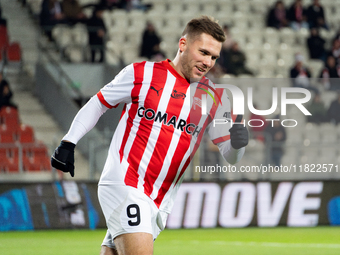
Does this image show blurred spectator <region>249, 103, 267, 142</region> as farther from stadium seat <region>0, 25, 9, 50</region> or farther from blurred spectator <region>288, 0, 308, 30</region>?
stadium seat <region>0, 25, 9, 50</region>

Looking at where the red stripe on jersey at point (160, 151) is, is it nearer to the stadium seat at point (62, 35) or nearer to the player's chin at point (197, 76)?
the player's chin at point (197, 76)

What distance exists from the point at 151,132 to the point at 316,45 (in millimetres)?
11990

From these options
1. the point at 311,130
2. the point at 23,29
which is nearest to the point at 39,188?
the point at 311,130

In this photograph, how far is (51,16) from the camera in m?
13.5

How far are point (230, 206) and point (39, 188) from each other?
3251mm

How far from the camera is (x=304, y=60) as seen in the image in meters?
15.3

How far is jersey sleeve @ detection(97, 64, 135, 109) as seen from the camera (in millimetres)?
3695

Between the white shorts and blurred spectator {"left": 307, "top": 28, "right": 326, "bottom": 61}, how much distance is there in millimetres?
11999

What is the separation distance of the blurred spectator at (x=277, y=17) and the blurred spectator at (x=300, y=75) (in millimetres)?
1399

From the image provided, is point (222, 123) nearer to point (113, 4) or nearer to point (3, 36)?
point (3, 36)

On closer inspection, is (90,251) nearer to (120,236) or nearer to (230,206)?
(230,206)

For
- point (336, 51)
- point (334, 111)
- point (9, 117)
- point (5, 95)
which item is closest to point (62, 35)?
point (5, 95)

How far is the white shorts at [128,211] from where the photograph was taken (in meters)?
3.48

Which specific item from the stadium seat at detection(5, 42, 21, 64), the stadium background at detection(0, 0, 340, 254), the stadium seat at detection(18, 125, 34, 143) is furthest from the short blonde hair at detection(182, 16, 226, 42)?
the stadium seat at detection(5, 42, 21, 64)
